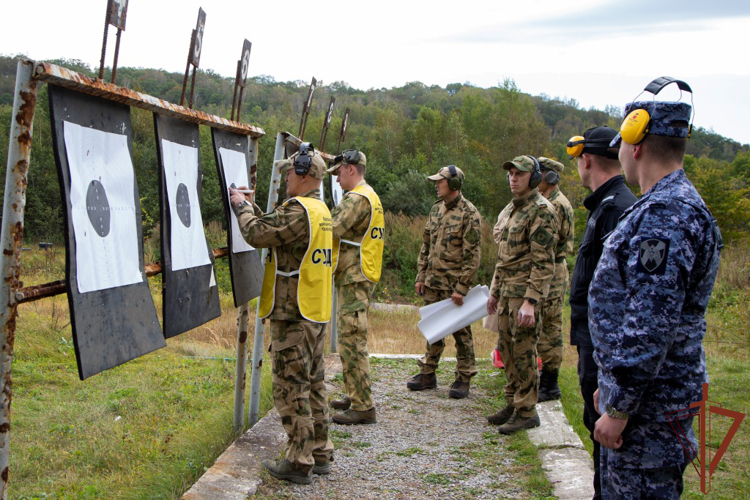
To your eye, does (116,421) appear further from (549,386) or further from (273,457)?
(549,386)

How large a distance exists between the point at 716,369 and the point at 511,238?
411 centimetres

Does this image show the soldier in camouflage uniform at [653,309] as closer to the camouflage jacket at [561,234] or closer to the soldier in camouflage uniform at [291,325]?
the soldier in camouflage uniform at [291,325]

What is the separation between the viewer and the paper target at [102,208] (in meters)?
2.88

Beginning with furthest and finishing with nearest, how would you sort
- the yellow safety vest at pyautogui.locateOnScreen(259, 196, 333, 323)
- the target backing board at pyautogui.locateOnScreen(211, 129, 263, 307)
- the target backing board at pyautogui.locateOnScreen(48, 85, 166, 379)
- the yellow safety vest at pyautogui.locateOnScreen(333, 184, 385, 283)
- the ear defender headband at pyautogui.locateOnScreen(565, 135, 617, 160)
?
1. the yellow safety vest at pyautogui.locateOnScreen(333, 184, 385, 283)
2. the target backing board at pyautogui.locateOnScreen(211, 129, 263, 307)
3. the yellow safety vest at pyautogui.locateOnScreen(259, 196, 333, 323)
4. the ear defender headband at pyautogui.locateOnScreen(565, 135, 617, 160)
5. the target backing board at pyautogui.locateOnScreen(48, 85, 166, 379)

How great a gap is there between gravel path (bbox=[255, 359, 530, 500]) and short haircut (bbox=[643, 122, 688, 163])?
9.17ft

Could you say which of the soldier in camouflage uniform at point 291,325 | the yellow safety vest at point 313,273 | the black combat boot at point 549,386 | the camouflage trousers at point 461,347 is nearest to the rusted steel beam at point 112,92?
the soldier in camouflage uniform at point 291,325

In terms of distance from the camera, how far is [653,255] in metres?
2.18

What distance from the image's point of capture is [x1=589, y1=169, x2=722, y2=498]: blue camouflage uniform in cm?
217

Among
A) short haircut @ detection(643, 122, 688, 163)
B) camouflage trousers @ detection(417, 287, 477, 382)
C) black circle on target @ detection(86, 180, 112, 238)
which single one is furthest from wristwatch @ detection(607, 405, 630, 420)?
camouflage trousers @ detection(417, 287, 477, 382)

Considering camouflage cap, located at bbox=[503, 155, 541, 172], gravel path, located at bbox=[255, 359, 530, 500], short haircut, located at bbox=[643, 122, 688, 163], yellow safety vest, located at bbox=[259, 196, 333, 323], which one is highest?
camouflage cap, located at bbox=[503, 155, 541, 172]

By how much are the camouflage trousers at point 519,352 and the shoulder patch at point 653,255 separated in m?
2.99

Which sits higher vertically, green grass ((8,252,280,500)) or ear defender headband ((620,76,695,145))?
ear defender headband ((620,76,695,145))

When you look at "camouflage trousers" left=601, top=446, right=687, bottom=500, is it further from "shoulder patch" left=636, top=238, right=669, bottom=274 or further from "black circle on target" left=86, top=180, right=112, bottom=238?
"black circle on target" left=86, top=180, right=112, bottom=238

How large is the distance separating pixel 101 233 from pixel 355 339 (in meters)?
2.78
